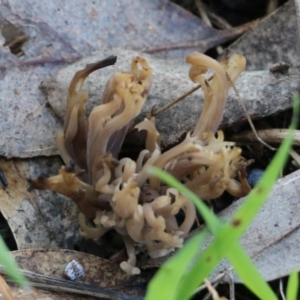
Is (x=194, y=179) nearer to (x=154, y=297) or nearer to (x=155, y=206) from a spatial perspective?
(x=155, y=206)

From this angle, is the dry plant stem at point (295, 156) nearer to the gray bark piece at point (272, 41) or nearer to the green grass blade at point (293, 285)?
the gray bark piece at point (272, 41)

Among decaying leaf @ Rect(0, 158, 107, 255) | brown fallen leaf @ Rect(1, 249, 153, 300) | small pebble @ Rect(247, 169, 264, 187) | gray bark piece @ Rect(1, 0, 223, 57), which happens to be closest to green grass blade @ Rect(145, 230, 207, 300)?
brown fallen leaf @ Rect(1, 249, 153, 300)

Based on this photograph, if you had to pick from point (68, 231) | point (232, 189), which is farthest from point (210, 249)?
point (68, 231)

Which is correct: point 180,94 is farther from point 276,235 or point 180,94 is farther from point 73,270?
point 73,270

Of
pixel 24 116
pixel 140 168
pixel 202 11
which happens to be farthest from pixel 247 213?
pixel 202 11

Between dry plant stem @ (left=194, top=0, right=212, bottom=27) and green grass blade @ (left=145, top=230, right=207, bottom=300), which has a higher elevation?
dry plant stem @ (left=194, top=0, right=212, bottom=27)

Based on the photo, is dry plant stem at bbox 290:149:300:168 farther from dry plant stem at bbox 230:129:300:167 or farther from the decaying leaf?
the decaying leaf
